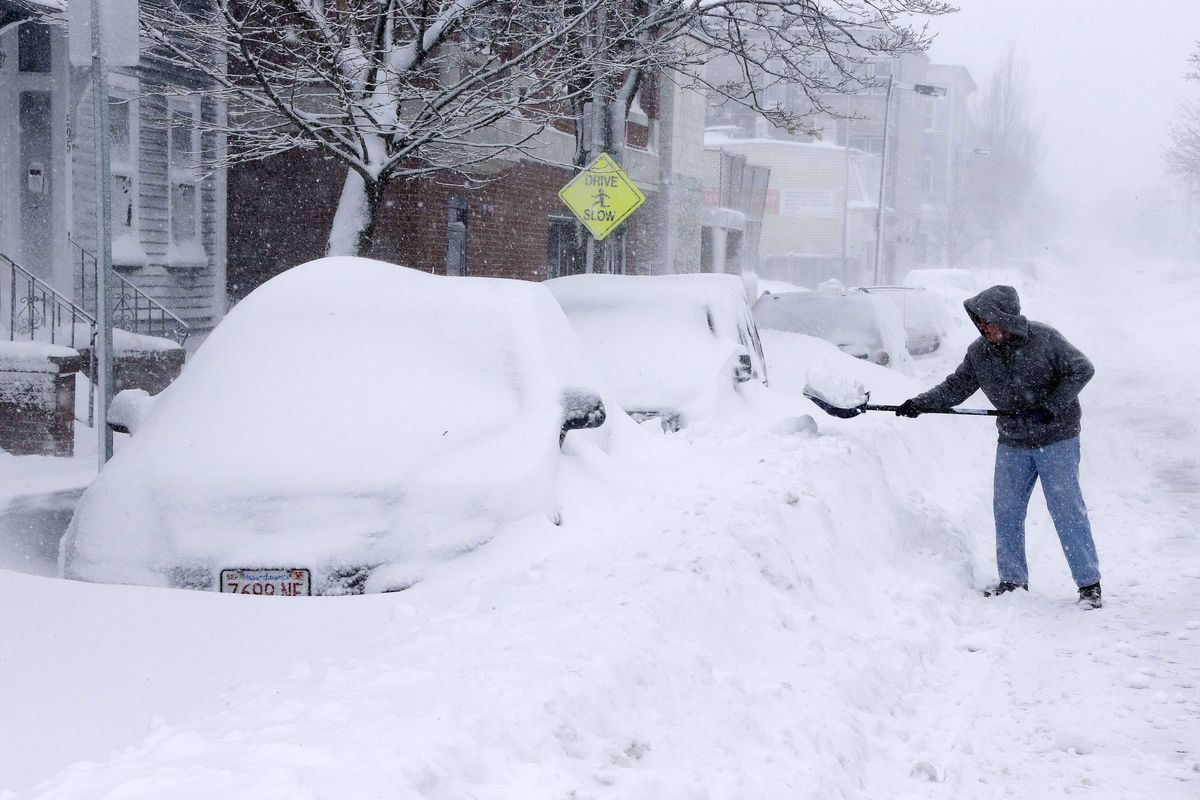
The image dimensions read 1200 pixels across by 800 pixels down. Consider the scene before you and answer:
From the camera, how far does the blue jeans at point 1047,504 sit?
6957 mm

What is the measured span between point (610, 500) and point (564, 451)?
0.32 meters

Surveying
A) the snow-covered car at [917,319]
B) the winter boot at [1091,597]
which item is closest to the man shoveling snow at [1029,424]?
the winter boot at [1091,597]

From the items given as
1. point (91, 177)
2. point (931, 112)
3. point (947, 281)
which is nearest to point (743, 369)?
point (91, 177)

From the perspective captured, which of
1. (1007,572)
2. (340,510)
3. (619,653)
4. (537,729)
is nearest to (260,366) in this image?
(340,510)

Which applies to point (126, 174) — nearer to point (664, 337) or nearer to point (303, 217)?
point (303, 217)

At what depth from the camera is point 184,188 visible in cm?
1652

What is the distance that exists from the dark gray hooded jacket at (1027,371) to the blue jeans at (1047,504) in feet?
0.27

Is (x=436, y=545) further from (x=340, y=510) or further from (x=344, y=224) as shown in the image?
(x=344, y=224)

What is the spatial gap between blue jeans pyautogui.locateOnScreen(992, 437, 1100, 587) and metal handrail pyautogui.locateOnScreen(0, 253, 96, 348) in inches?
334

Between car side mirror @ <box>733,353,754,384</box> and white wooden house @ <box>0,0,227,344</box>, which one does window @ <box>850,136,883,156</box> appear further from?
car side mirror @ <box>733,353,754,384</box>

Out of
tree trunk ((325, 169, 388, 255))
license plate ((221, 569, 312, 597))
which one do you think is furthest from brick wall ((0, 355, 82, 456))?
license plate ((221, 569, 312, 597))

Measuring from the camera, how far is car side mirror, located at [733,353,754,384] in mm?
10367

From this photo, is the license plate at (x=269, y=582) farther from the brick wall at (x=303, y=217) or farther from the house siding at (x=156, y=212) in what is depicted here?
the brick wall at (x=303, y=217)

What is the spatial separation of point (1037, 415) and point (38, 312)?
34.3 feet
